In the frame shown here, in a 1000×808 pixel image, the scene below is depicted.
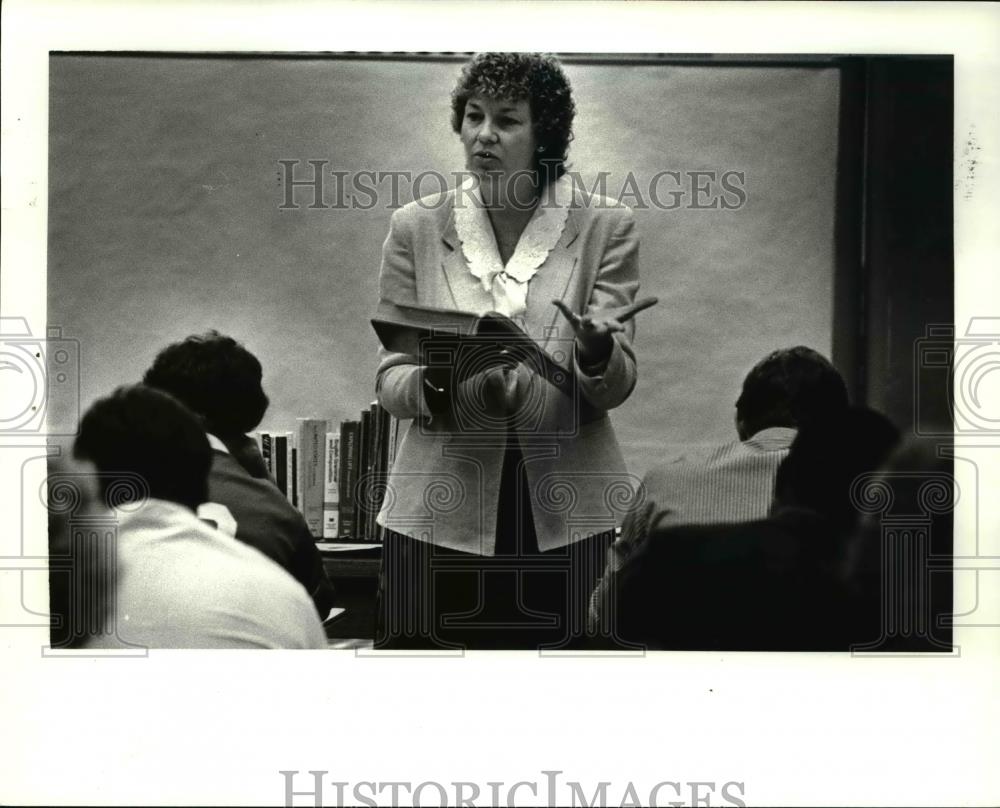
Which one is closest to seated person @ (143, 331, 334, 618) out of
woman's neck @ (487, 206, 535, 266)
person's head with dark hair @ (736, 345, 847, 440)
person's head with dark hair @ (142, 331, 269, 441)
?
person's head with dark hair @ (142, 331, 269, 441)

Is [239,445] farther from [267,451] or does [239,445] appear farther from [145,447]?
[145,447]

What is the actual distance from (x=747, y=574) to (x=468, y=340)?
0.87 metres

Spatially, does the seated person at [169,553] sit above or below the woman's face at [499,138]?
below

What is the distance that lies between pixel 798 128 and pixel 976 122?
16.9 inches

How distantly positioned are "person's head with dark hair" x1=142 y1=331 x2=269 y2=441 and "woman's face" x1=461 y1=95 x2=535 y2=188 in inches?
28.9

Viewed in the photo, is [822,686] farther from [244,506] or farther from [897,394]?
[244,506]

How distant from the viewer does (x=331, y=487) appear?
275 centimetres

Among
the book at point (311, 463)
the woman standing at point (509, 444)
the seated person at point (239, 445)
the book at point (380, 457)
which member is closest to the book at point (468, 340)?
the woman standing at point (509, 444)

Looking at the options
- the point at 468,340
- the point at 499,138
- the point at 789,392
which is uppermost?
the point at 499,138

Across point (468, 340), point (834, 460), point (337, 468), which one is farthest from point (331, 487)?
point (834, 460)

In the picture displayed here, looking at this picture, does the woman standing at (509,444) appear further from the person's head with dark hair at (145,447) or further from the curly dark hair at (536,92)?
the person's head with dark hair at (145,447)

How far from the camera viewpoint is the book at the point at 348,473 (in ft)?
8.99

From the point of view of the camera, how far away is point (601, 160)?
9.08 feet

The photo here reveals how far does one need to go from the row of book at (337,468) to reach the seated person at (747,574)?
0.60 metres
